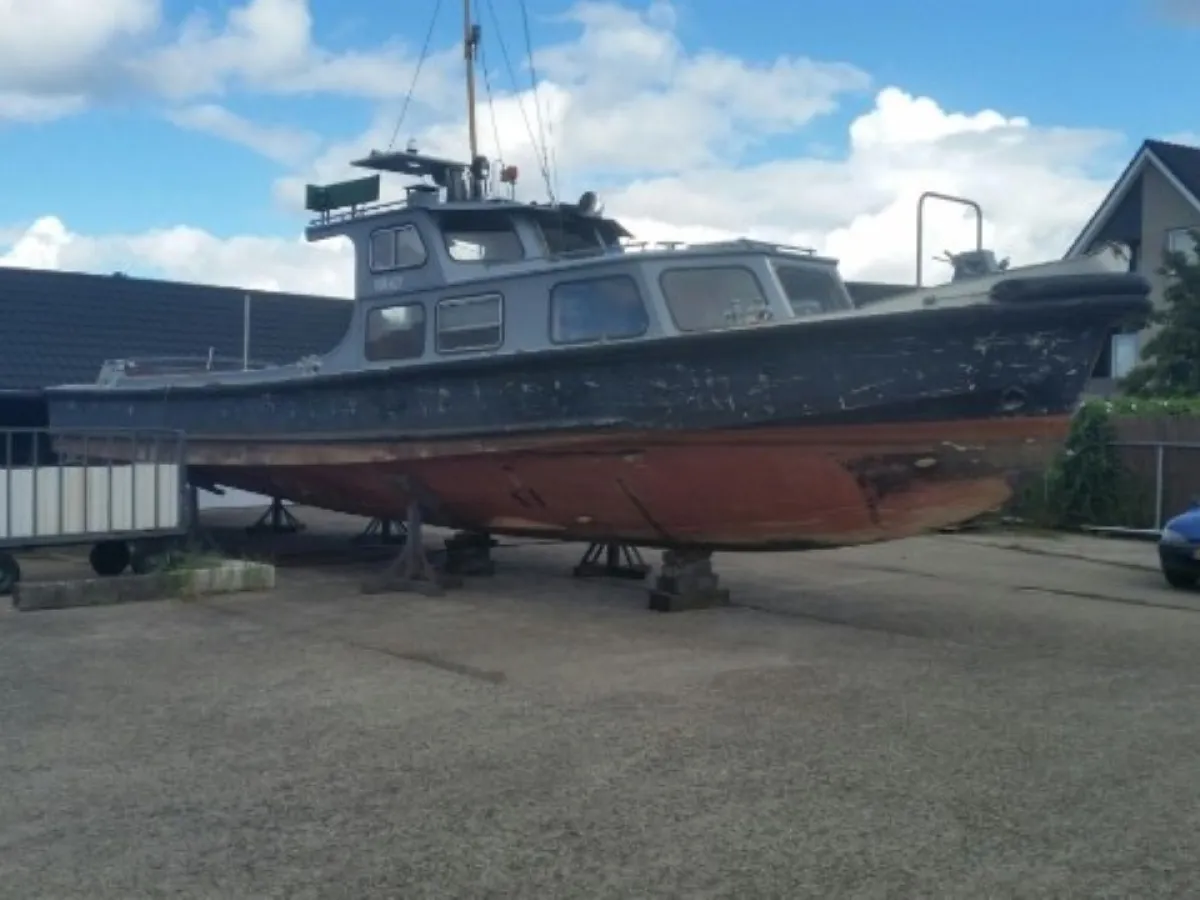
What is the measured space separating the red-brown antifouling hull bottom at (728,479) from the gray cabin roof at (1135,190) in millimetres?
21437

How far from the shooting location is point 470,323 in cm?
1114

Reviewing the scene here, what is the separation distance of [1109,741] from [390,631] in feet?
17.1

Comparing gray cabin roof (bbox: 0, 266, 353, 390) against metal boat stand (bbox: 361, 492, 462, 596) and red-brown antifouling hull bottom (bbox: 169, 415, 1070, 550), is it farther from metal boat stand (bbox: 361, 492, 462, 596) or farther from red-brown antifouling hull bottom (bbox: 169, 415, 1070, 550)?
metal boat stand (bbox: 361, 492, 462, 596)

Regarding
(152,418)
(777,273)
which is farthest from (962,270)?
(152,418)

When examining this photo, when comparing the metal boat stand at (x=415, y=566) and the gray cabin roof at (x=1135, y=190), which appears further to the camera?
the gray cabin roof at (x=1135, y=190)

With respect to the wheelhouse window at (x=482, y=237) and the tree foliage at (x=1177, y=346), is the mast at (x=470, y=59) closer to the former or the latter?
the wheelhouse window at (x=482, y=237)

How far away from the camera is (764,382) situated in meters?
9.31

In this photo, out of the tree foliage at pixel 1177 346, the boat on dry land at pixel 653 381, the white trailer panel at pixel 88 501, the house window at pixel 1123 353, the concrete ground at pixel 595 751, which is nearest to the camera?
the concrete ground at pixel 595 751

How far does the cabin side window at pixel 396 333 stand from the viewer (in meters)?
11.6

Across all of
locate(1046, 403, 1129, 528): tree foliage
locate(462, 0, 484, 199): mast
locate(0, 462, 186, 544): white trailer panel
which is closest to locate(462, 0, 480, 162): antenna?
locate(462, 0, 484, 199): mast

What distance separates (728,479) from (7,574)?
6.29 metres

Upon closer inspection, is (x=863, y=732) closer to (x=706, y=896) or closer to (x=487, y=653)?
(x=706, y=896)

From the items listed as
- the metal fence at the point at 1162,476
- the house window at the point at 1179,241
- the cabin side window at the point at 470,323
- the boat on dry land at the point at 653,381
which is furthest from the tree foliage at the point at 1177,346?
the cabin side window at the point at 470,323

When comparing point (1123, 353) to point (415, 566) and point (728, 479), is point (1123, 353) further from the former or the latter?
point (728, 479)
